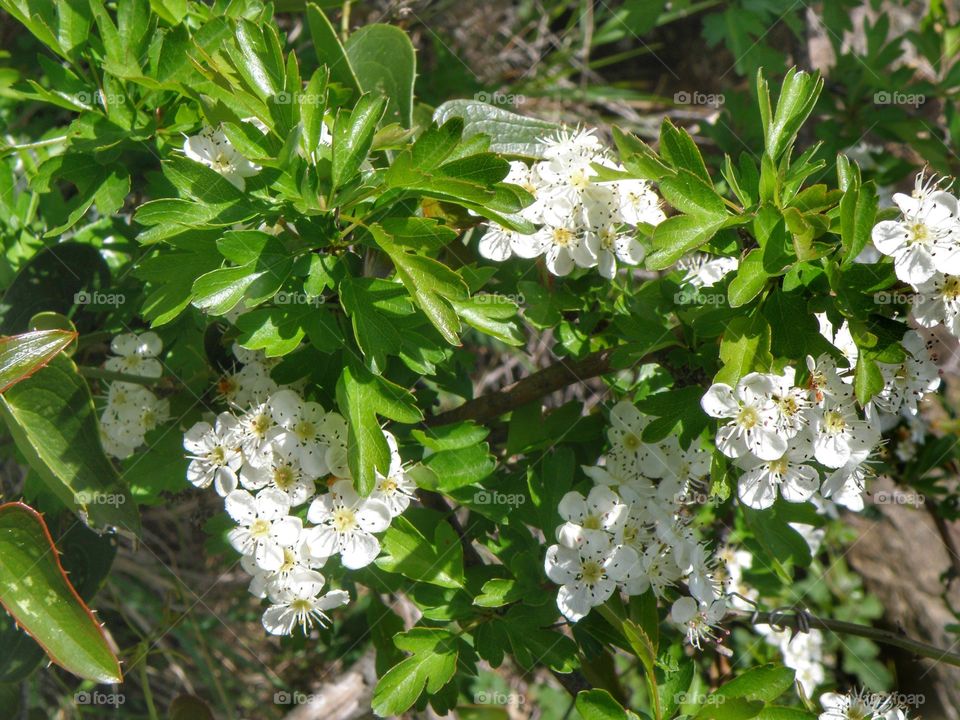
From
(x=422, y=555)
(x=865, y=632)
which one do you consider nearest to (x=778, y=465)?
(x=865, y=632)

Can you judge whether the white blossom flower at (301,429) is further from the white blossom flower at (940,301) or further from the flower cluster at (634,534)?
the white blossom flower at (940,301)

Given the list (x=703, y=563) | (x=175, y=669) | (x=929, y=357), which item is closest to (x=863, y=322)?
(x=929, y=357)

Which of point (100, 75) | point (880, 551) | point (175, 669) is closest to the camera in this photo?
point (100, 75)

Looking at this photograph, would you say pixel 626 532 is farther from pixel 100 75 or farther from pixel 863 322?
pixel 100 75

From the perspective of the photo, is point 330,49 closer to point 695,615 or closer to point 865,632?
point 695,615

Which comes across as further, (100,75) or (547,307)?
(100,75)

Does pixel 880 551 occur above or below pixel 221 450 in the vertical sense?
below
